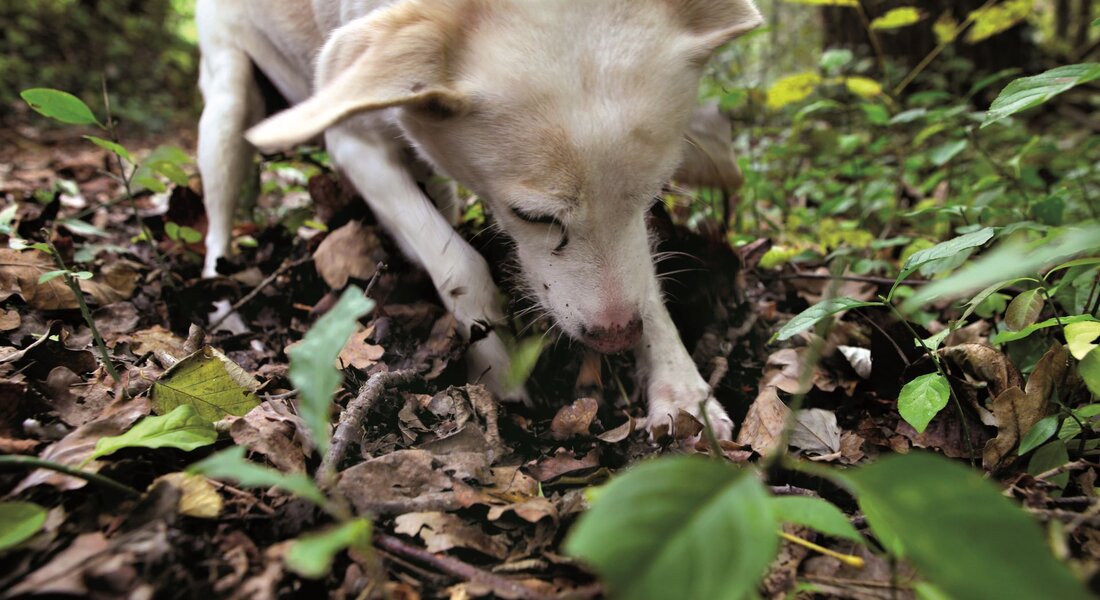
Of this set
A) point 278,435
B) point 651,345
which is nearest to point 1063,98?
point 651,345

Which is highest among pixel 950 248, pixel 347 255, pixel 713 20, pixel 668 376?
pixel 713 20

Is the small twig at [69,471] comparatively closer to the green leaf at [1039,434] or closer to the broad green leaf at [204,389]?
the broad green leaf at [204,389]

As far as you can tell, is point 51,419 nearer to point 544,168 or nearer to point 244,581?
point 244,581

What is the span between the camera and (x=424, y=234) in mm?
2260

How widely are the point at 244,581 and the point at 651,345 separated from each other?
1.37m

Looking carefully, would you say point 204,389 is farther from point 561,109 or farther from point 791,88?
point 791,88

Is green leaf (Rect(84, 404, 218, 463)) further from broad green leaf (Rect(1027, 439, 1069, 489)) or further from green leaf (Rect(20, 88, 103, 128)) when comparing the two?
broad green leaf (Rect(1027, 439, 1069, 489))

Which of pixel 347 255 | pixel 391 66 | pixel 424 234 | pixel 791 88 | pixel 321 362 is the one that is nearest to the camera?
pixel 321 362

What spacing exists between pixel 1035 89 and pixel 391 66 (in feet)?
4.79

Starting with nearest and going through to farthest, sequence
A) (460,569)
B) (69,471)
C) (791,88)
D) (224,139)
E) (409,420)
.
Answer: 1. (69,471)
2. (460,569)
3. (409,420)
4. (224,139)
5. (791,88)

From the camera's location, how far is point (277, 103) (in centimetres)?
333

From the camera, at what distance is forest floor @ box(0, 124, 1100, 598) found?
109 cm

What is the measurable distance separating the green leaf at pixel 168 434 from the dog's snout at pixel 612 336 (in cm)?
97

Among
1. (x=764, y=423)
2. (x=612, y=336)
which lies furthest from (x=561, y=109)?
(x=764, y=423)
